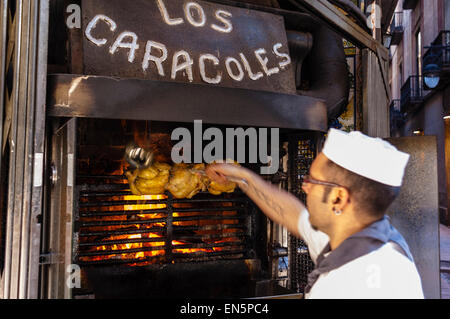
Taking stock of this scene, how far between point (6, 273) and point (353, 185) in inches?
91.1

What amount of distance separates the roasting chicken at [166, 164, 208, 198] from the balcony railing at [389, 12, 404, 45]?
877 inches

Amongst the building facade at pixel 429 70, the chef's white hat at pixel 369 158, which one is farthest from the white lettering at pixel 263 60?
the building facade at pixel 429 70

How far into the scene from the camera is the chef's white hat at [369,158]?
5.37ft

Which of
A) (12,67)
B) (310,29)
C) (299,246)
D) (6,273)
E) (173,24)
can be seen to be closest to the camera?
(6,273)

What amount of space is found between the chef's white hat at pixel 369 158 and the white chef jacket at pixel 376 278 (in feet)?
0.99

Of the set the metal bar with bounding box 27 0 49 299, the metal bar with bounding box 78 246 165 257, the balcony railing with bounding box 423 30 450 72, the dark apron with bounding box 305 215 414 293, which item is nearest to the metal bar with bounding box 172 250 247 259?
the metal bar with bounding box 78 246 165 257

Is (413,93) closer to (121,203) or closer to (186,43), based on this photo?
(186,43)

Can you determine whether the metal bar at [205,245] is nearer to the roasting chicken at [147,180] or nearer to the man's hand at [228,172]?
the roasting chicken at [147,180]

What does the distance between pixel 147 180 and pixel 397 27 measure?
23198mm

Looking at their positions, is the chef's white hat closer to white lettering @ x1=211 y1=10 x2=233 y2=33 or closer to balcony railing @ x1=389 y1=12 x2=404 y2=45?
white lettering @ x1=211 y1=10 x2=233 y2=33

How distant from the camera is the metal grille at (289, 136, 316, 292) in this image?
4050 millimetres
